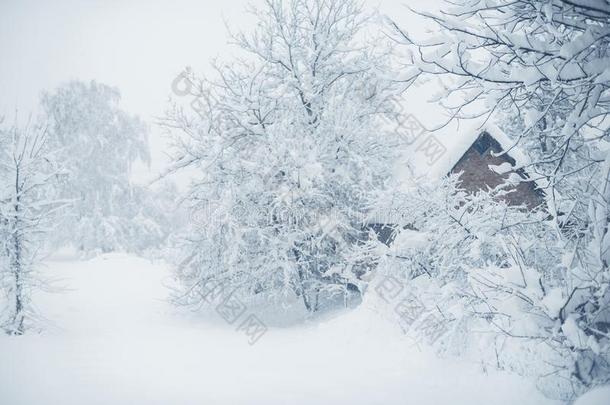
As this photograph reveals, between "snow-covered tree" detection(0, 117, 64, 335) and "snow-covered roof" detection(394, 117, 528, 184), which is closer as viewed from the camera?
"snow-covered tree" detection(0, 117, 64, 335)

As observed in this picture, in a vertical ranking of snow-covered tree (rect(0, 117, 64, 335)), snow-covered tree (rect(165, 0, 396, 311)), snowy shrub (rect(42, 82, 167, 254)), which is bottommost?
snowy shrub (rect(42, 82, 167, 254))

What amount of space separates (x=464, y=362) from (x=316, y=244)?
5.26 meters

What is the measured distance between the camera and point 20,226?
7676 mm

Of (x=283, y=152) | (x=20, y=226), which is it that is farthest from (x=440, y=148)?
(x=20, y=226)

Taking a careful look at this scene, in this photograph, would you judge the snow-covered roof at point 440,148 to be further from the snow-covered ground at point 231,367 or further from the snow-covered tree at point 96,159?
the snow-covered tree at point 96,159

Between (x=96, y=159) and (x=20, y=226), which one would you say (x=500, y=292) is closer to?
(x=20, y=226)

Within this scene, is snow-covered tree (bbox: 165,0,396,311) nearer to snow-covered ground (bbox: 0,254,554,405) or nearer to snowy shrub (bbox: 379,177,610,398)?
snow-covered ground (bbox: 0,254,554,405)

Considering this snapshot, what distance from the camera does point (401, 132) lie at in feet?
39.3

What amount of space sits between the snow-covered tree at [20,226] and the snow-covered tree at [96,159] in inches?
643

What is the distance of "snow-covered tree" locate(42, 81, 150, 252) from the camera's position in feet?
77.0

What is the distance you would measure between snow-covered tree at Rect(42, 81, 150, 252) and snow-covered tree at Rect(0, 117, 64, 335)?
16.3 meters

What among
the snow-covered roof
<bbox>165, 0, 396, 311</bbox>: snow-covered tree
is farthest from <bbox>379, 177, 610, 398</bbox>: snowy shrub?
the snow-covered roof

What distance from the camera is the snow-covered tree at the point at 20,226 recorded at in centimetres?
755

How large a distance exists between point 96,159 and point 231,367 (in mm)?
24097
